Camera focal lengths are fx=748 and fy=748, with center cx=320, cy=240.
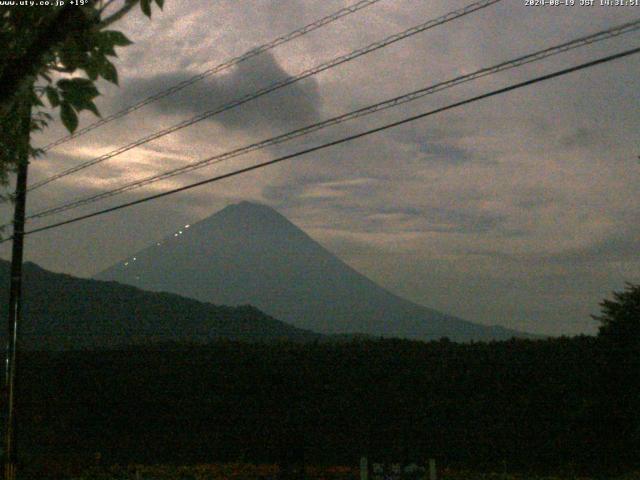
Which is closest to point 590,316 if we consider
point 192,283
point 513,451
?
point 513,451

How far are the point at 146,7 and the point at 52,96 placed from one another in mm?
821

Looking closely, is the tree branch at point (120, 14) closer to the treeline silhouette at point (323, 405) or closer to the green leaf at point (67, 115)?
the green leaf at point (67, 115)

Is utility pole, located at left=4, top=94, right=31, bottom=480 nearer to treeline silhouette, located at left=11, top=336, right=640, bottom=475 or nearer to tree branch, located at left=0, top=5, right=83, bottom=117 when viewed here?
treeline silhouette, located at left=11, top=336, right=640, bottom=475

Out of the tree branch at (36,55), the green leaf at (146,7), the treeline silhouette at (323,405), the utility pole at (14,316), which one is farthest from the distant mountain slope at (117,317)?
the tree branch at (36,55)

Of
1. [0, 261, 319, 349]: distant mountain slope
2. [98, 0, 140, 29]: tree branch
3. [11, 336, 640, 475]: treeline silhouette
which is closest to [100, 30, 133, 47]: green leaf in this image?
[98, 0, 140, 29]: tree branch

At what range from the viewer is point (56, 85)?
4.13 meters

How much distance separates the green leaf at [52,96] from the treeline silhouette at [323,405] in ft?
38.6

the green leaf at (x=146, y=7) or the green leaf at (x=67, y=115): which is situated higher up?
the green leaf at (x=146, y=7)

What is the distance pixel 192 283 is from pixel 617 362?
160 m

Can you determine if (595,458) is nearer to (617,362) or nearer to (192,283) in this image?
(617,362)

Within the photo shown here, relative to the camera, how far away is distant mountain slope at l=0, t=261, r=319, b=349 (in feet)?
162

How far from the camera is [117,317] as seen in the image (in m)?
53.5

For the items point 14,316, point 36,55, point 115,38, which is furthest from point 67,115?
point 14,316

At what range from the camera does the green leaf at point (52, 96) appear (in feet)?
13.5
